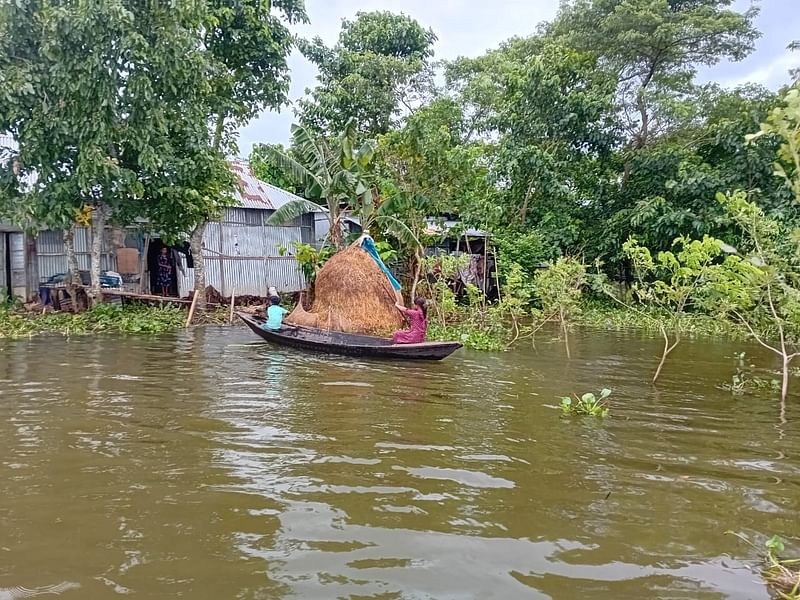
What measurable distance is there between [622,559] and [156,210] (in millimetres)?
14485

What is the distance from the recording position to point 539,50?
24.1 metres

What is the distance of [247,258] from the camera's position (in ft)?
67.2

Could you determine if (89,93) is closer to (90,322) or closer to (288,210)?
(90,322)

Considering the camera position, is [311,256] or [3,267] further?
[311,256]

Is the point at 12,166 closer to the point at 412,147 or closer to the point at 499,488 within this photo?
the point at 412,147

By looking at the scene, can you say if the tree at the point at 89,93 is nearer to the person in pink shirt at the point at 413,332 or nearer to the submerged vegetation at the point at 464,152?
the submerged vegetation at the point at 464,152

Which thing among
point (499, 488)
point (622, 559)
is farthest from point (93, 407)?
point (622, 559)

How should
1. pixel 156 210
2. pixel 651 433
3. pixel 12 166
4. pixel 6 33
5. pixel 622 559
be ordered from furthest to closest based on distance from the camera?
pixel 156 210, pixel 12 166, pixel 6 33, pixel 651 433, pixel 622 559

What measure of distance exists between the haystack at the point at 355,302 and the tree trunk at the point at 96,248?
5257 millimetres

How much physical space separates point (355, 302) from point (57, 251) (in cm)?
→ 955

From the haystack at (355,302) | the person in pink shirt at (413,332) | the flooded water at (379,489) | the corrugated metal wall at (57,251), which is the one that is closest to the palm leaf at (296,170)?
the haystack at (355,302)

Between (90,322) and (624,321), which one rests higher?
(90,322)

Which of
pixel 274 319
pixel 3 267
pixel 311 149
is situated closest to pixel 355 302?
pixel 274 319

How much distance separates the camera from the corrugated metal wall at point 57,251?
17.5m
